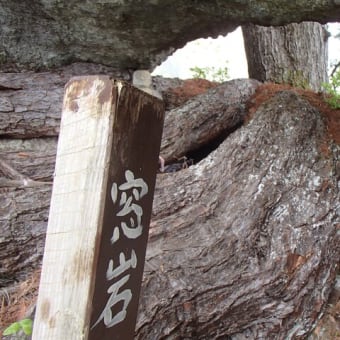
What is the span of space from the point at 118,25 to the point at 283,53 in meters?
1.71

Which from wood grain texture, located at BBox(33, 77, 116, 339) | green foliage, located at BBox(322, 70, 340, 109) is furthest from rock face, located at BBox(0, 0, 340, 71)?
wood grain texture, located at BBox(33, 77, 116, 339)

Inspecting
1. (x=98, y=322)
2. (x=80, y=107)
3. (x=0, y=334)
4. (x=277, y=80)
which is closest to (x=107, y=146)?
(x=80, y=107)

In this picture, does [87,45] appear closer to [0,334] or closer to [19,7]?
[19,7]

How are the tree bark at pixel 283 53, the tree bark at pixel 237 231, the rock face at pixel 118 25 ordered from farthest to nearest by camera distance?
the tree bark at pixel 283 53
the rock face at pixel 118 25
the tree bark at pixel 237 231

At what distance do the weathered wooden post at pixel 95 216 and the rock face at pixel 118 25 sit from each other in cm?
167

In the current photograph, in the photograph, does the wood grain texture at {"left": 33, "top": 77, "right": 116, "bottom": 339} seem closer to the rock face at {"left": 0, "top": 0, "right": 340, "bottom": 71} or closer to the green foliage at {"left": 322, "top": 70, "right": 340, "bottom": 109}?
the rock face at {"left": 0, "top": 0, "right": 340, "bottom": 71}

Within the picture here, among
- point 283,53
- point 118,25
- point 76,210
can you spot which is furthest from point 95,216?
point 283,53

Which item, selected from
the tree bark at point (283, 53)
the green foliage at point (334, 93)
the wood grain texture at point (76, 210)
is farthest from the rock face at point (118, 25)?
the wood grain texture at point (76, 210)

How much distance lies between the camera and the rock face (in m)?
2.90

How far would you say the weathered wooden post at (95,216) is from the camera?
1386mm

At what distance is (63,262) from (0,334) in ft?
3.49

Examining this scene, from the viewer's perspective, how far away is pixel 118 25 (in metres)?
3.26

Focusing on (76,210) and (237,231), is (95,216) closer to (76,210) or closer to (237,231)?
(76,210)

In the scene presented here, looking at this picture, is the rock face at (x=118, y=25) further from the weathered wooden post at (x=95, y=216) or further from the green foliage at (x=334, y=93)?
the weathered wooden post at (x=95, y=216)
